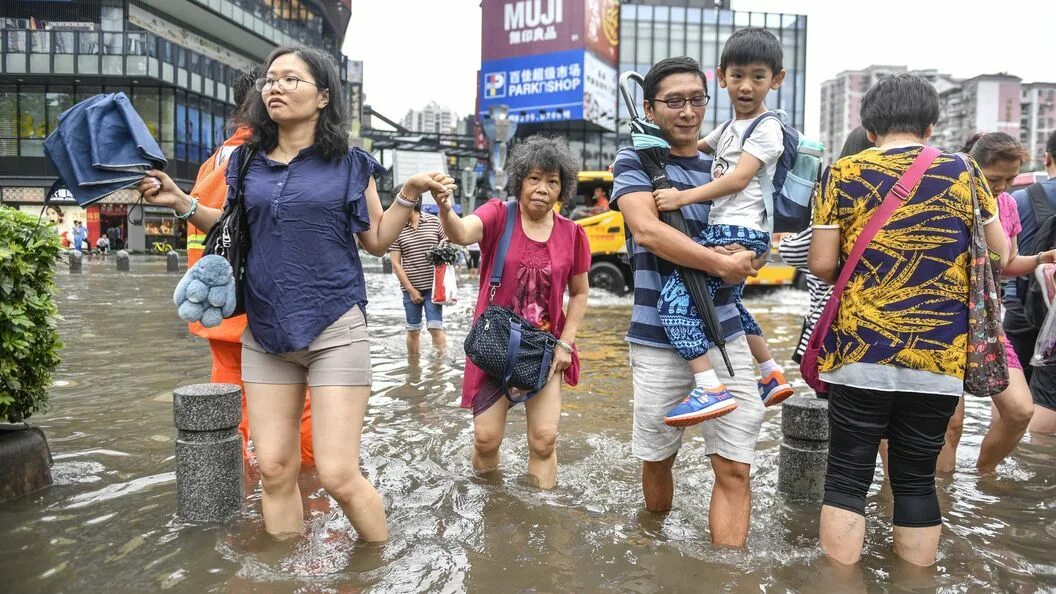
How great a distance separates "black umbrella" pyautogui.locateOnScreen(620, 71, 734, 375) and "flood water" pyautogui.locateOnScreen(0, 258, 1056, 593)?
95cm

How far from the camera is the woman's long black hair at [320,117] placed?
119 inches

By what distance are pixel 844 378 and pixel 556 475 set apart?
72.3 inches

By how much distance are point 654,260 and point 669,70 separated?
2.64ft

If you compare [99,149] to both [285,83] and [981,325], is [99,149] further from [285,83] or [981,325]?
[981,325]

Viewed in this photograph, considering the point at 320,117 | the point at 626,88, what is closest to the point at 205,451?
the point at 320,117

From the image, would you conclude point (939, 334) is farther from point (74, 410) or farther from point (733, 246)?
point (74, 410)

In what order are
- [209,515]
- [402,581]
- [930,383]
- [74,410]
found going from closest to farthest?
[930,383] < [402,581] < [209,515] < [74,410]

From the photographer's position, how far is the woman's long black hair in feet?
9.96

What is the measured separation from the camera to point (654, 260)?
329 centimetres

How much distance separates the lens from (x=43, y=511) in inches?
145

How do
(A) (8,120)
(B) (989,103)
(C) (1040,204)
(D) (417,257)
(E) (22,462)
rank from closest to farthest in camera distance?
1. (E) (22,462)
2. (C) (1040,204)
3. (D) (417,257)
4. (A) (8,120)
5. (B) (989,103)

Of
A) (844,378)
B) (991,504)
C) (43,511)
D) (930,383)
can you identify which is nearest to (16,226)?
(43,511)

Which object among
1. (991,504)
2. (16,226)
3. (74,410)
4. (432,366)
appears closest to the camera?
(16,226)

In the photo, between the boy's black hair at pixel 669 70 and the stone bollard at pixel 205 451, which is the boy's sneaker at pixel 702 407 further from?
the stone bollard at pixel 205 451
